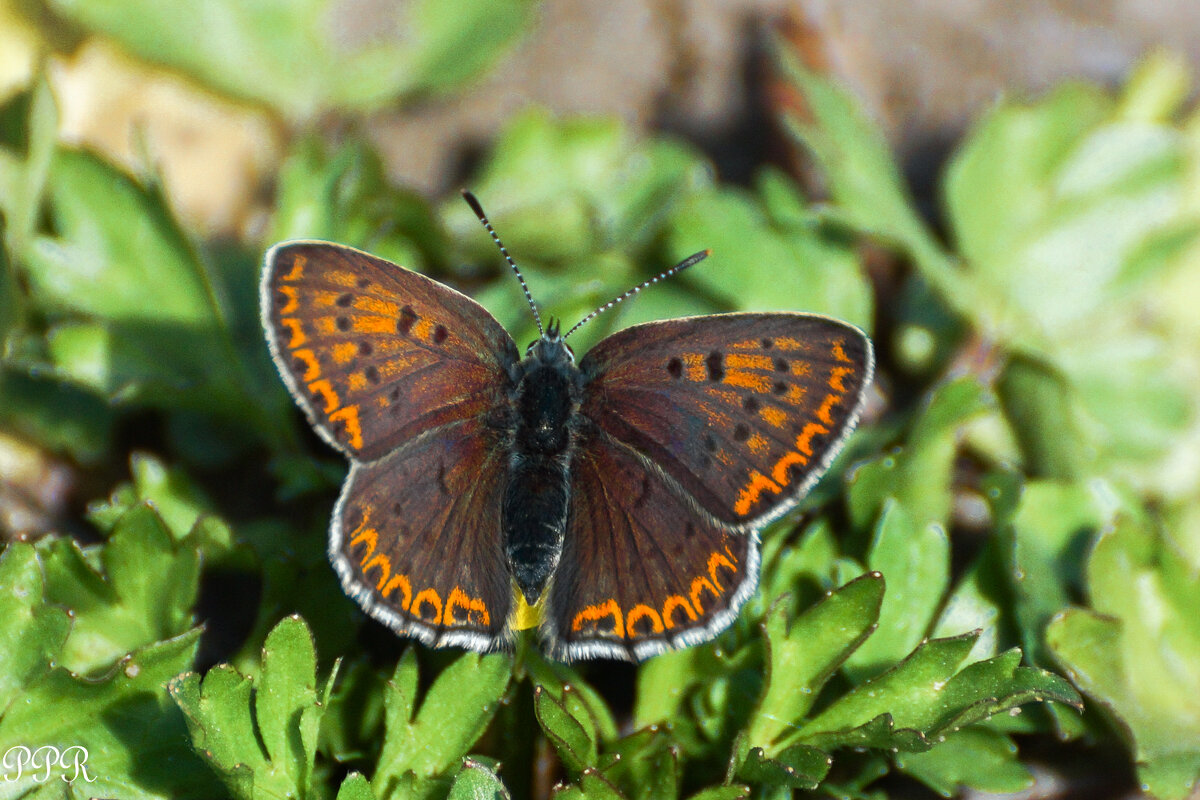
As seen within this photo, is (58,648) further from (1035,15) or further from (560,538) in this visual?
(1035,15)

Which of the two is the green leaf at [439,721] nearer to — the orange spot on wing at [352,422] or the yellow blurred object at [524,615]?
the yellow blurred object at [524,615]

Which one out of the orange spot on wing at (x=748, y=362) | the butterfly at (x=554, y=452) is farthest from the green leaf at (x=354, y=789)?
the orange spot on wing at (x=748, y=362)

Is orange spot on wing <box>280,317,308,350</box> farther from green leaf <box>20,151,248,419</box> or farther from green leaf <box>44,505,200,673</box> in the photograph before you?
green leaf <box>20,151,248,419</box>

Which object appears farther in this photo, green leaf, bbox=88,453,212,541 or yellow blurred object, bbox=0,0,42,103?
yellow blurred object, bbox=0,0,42,103

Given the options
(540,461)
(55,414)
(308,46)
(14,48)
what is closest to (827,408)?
(540,461)

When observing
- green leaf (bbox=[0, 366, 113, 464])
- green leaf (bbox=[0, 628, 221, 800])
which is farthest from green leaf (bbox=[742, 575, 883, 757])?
green leaf (bbox=[0, 366, 113, 464])

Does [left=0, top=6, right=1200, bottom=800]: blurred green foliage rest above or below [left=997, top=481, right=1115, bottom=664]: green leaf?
above

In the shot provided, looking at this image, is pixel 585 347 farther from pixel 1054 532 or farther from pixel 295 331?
pixel 1054 532

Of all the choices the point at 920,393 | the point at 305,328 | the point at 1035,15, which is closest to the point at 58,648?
the point at 305,328
